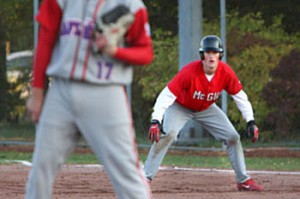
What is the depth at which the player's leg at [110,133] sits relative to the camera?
19.9 ft

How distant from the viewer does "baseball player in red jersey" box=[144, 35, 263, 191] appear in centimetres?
1125

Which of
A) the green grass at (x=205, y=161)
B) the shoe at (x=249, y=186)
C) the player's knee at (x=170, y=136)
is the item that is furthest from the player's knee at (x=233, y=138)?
the green grass at (x=205, y=161)

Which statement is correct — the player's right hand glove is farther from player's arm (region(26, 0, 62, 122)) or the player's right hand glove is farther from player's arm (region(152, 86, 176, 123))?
player's arm (region(26, 0, 62, 122))

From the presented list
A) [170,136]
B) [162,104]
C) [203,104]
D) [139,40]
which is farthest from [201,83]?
[139,40]

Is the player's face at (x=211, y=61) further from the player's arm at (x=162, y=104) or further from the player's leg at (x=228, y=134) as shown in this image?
the player's leg at (x=228, y=134)

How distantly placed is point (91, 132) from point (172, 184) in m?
6.44

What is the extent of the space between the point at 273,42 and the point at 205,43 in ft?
34.3

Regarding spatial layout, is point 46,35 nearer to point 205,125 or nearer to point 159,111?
point 159,111

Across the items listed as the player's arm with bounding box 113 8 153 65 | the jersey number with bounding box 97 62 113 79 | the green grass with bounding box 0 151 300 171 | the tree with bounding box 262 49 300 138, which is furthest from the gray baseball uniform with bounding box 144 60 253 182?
the tree with bounding box 262 49 300 138

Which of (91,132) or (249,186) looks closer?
(91,132)

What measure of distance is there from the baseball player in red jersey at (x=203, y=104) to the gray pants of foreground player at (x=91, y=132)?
489cm

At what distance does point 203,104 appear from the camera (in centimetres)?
1157

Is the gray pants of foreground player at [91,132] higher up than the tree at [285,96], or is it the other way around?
the gray pants of foreground player at [91,132]

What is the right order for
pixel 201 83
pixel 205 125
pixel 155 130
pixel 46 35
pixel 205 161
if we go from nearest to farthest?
pixel 46 35, pixel 155 130, pixel 201 83, pixel 205 125, pixel 205 161
